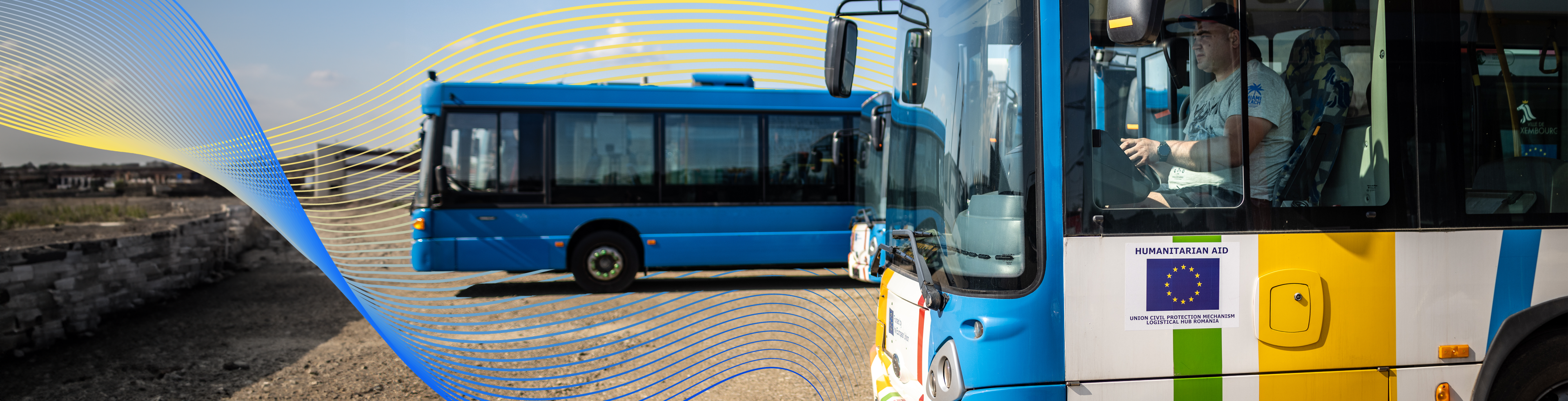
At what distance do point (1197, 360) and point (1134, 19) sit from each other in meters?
1.15

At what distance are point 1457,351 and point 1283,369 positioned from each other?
66 centimetres

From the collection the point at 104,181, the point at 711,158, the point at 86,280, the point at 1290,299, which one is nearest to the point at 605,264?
the point at 711,158

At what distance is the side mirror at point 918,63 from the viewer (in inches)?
127

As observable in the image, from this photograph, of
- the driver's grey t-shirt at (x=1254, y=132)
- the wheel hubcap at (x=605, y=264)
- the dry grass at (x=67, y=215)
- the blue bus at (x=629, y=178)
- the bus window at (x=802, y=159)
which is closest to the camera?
the driver's grey t-shirt at (x=1254, y=132)

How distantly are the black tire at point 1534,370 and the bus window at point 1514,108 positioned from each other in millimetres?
424

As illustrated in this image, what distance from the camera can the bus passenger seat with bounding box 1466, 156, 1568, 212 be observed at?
9.18ft

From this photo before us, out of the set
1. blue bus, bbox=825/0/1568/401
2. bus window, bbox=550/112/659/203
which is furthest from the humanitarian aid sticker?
bus window, bbox=550/112/659/203

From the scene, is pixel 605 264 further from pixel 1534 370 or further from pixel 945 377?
pixel 1534 370

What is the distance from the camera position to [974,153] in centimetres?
275

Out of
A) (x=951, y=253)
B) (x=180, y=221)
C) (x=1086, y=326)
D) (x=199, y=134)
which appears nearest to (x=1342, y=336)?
(x=1086, y=326)

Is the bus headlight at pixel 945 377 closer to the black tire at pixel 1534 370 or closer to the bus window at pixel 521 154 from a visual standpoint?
the black tire at pixel 1534 370

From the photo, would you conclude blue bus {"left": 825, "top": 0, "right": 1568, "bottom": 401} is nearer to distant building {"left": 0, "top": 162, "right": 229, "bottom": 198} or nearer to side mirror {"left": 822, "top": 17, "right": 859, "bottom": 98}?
side mirror {"left": 822, "top": 17, "right": 859, "bottom": 98}

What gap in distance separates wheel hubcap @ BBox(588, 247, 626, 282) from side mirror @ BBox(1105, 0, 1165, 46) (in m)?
7.94

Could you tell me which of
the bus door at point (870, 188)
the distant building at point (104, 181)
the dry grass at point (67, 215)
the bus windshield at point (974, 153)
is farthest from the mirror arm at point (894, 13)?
the distant building at point (104, 181)
